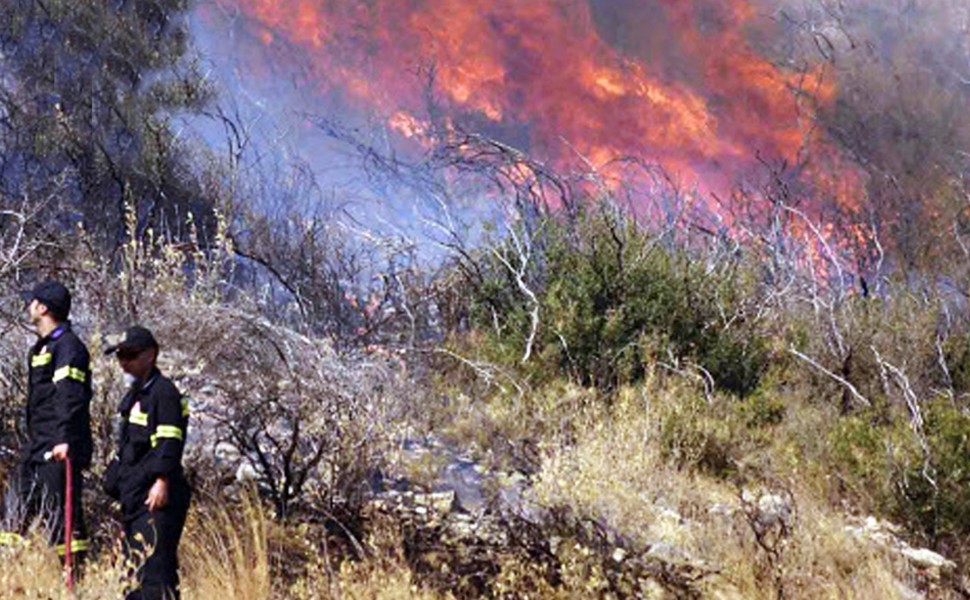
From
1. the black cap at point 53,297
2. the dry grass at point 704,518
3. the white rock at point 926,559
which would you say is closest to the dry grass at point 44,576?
the black cap at point 53,297

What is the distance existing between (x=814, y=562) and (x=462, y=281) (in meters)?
7.45

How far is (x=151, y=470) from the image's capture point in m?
4.77

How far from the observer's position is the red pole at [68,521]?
15.3ft

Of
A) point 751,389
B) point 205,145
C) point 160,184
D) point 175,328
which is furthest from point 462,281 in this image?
point 205,145

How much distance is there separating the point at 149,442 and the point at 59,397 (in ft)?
2.49

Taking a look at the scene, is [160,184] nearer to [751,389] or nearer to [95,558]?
[751,389]

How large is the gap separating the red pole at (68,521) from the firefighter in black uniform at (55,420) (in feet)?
0.13

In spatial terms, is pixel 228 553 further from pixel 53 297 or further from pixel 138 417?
pixel 53 297

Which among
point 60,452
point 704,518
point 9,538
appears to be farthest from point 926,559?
point 9,538

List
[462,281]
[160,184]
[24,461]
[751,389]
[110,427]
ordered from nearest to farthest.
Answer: [24,461]
[110,427]
[751,389]
[462,281]
[160,184]

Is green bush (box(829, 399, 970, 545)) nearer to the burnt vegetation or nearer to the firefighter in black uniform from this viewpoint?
the burnt vegetation

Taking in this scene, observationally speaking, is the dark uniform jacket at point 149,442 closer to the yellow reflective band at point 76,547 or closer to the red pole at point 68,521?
the red pole at point 68,521

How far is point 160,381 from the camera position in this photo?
4.90 m

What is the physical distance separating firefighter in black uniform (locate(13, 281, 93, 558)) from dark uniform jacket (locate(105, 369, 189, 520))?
1.47ft
